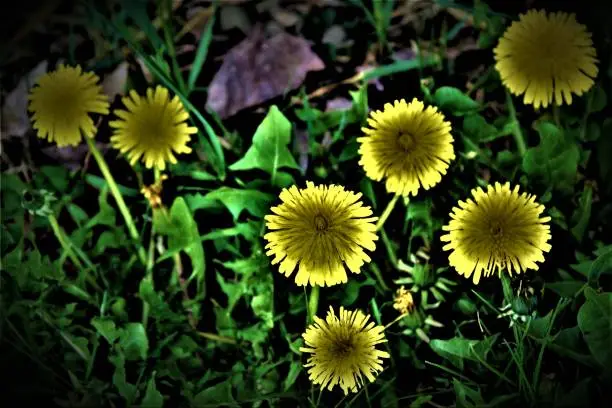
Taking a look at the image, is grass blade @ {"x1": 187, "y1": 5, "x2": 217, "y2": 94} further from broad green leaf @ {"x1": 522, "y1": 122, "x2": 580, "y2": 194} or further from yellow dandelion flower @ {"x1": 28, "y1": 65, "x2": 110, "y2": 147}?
broad green leaf @ {"x1": 522, "y1": 122, "x2": 580, "y2": 194}

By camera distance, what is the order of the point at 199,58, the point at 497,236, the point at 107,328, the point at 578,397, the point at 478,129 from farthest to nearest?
the point at 199,58
the point at 478,129
the point at 107,328
the point at 497,236
the point at 578,397

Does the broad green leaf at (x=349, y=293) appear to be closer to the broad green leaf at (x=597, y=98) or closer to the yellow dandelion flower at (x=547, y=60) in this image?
the yellow dandelion flower at (x=547, y=60)

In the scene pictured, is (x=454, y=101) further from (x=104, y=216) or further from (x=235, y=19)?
(x=104, y=216)

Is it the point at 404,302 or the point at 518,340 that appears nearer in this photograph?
the point at 518,340

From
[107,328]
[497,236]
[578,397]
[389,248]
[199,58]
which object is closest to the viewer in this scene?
[578,397]

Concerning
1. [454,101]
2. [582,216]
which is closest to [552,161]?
[582,216]

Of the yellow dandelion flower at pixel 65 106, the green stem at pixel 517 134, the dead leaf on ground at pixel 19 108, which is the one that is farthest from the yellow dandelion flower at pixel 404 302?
the dead leaf on ground at pixel 19 108
